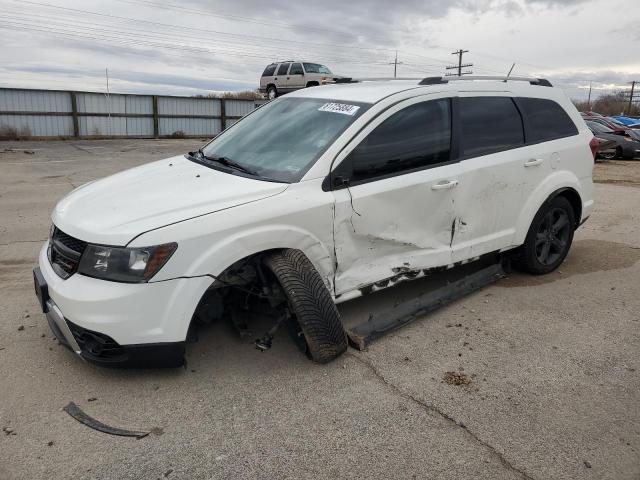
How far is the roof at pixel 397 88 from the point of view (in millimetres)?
4031

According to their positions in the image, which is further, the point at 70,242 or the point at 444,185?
the point at 444,185

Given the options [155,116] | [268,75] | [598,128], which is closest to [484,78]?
[598,128]

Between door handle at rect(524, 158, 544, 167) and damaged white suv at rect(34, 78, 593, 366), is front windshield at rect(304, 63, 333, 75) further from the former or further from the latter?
door handle at rect(524, 158, 544, 167)

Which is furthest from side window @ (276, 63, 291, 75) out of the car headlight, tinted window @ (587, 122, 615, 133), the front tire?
the car headlight

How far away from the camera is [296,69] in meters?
24.2

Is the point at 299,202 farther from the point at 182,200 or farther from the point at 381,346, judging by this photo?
the point at 381,346

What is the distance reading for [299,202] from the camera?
3.37 metres

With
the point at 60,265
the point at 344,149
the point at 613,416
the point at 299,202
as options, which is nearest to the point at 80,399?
the point at 60,265

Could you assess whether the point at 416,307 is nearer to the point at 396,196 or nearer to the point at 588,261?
the point at 396,196

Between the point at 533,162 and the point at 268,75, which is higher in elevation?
the point at 268,75

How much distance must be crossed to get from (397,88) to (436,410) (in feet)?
7.85

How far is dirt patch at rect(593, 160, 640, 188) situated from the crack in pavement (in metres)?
→ 11.9

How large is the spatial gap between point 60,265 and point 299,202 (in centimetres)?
153

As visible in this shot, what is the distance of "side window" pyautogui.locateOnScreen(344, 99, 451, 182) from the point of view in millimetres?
3691
